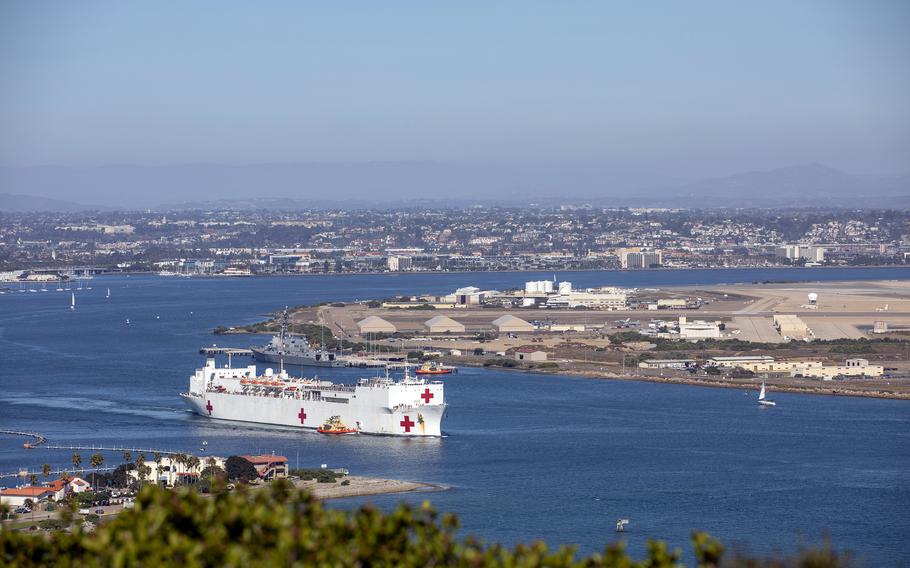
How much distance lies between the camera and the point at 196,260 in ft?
290

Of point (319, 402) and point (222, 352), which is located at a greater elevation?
point (319, 402)

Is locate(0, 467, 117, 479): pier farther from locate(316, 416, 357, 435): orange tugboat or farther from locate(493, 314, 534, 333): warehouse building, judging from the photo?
locate(493, 314, 534, 333): warehouse building

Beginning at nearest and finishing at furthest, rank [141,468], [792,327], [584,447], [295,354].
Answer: [141,468], [584,447], [295,354], [792,327]

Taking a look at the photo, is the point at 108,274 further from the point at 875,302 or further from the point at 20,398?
the point at 20,398

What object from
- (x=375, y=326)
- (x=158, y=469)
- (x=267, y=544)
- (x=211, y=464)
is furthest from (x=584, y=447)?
(x=375, y=326)

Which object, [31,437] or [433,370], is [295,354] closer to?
[433,370]

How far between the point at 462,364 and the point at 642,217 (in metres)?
91.2

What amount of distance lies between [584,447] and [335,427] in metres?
4.39

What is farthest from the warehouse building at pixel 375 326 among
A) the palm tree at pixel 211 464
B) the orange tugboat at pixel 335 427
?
the palm tree at pixel 211 464

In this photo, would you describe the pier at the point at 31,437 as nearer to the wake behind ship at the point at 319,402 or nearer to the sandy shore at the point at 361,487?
the wake behind ship at the point at 319,402

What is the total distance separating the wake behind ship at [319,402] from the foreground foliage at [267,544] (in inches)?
587

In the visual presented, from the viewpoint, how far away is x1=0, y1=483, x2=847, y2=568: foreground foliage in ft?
22.0

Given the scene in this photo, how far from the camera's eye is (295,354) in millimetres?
33594

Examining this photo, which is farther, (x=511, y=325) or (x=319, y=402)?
(x=511, y=325)
